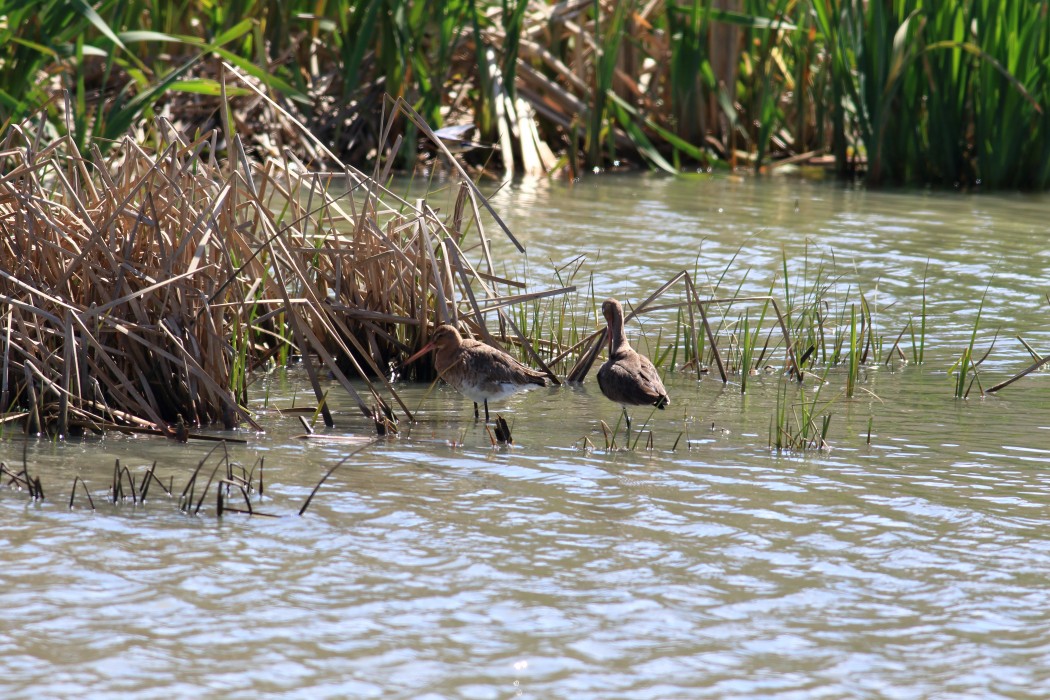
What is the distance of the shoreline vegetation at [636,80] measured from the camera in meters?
13.3

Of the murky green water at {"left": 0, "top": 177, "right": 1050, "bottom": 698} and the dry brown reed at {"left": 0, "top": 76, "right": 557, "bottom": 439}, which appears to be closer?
the murky green water at {"left": 0, "top": 177, "right": 1050, "bottom": 698}

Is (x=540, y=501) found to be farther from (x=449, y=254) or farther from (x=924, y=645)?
(x=449, y=254)

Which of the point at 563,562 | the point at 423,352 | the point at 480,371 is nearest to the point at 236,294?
the point at 423,352

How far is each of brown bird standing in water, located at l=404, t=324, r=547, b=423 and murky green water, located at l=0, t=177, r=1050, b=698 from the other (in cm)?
17

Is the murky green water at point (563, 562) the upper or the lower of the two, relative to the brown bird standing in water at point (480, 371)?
lower

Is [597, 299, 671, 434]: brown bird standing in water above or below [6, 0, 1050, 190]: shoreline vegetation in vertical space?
below

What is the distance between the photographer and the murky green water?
3.49m

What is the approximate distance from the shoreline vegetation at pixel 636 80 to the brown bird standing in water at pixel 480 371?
6.41 m

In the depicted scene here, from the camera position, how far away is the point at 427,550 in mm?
4297

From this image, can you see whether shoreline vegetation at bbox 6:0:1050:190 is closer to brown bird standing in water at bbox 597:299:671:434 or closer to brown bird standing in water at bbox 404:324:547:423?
brown bird standing in water at bbox 404:324:547:423

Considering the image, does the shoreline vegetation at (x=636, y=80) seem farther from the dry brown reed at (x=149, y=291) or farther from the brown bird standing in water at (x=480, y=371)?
the brown bird standing in water at (x=480, y=371)

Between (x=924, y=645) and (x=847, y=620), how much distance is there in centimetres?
23

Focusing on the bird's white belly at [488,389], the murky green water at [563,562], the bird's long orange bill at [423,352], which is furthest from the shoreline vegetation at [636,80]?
the murky green water at [563,562]

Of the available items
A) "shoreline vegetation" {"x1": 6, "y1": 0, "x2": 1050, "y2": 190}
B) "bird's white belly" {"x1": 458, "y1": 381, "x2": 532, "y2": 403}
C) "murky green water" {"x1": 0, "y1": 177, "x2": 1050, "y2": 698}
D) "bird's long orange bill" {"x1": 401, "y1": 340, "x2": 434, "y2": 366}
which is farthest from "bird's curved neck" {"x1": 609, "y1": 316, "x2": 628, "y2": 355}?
"shoreline vegetation" {"x1": 6, "y1": 0, "x2": 1050, "y2": 190}
